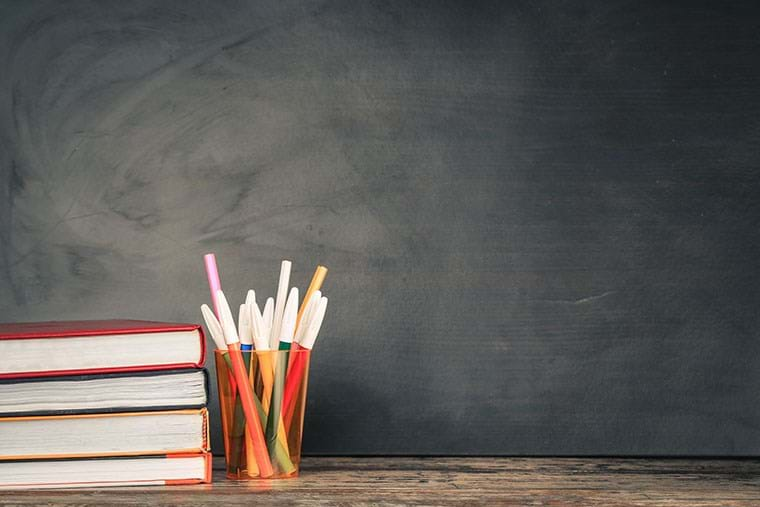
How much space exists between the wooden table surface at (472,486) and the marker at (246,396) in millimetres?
23

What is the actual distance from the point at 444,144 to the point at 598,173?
0.64 feet

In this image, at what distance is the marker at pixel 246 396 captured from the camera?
928 mm

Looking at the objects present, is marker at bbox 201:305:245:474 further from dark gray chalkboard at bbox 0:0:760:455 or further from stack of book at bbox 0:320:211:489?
dark gray chalkboard at bbox 0:0:760:455

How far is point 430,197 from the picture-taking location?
1.15 meters

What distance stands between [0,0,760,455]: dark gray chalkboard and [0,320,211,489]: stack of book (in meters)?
0.26

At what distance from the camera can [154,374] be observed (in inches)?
34.3

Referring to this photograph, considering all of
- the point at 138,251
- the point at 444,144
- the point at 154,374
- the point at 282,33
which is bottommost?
the point at 154,374

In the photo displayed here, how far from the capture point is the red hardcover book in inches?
34.2

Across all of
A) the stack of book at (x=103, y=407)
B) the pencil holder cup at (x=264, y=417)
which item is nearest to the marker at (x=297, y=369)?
the pencil holder cup at (x=264, y=417)

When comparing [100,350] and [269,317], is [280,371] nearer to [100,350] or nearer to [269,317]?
[269,317]

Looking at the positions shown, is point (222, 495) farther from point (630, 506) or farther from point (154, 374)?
point (630, 506)

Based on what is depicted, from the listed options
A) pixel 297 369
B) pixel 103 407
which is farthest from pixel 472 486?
pixel 103 407

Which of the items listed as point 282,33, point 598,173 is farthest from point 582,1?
point 282,33

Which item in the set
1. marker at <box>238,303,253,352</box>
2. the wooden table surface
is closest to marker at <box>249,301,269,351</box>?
marker at <box>238,303,253,352</box>
